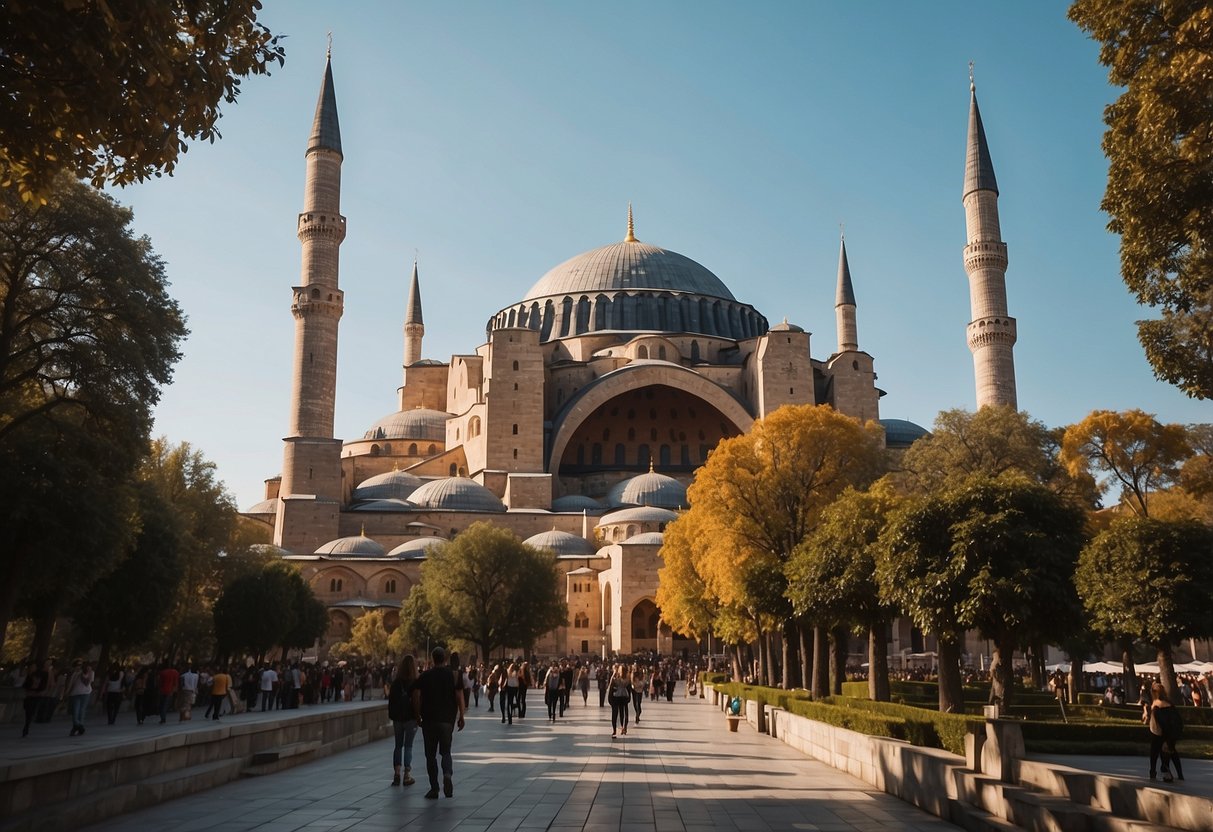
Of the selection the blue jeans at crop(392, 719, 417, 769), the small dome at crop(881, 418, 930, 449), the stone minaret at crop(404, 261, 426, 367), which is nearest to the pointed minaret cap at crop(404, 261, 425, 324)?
the stone minaret at crop(404, 261, 426, 367)

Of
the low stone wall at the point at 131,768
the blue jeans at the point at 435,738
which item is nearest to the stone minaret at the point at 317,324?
the low stone wall at the point at 131,768

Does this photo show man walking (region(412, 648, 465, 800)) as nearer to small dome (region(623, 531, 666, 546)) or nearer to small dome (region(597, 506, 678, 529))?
small dome (region(623, 531, 666, 546))

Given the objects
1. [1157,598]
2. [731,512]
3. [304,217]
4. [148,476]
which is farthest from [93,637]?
[304,217]

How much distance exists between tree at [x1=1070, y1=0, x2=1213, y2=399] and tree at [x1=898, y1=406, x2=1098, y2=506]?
60.2ft

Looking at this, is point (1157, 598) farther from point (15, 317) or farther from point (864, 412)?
point (864, 412)

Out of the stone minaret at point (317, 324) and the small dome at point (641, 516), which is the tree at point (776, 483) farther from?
the stone minaret at point (317, 324)

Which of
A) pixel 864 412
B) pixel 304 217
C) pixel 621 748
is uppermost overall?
pixel 304 217

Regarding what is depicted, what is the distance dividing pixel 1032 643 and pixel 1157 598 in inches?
85.0

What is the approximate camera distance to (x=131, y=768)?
8.23 m

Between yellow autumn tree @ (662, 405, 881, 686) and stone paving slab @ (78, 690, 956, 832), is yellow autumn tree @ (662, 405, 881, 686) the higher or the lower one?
the higher one

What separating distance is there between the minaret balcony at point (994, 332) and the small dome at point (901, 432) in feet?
37.6

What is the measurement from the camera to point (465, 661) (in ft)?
129

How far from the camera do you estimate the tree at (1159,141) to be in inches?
331

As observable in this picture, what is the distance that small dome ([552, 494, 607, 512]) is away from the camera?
162 ft
